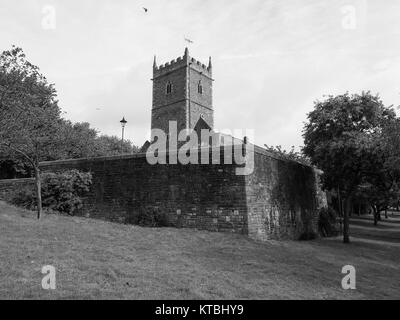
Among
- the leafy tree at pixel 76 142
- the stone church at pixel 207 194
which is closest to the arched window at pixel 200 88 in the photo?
the leafy tree at pixel 76 142

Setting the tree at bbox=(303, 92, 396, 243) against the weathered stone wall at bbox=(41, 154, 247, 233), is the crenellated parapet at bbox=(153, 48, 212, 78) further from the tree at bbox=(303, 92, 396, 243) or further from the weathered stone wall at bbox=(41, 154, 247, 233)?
the weathered stone wall at bbox=(41, 154, 247, 233)

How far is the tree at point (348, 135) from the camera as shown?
733 inches

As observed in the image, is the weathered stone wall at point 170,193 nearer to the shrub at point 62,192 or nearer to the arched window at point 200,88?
the shrub at point 62,192

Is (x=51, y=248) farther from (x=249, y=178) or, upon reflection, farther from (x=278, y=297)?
(x=249, y=178)

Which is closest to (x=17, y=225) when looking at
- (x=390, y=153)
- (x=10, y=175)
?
(x=390, y=153)

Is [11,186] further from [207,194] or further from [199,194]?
[207,194]

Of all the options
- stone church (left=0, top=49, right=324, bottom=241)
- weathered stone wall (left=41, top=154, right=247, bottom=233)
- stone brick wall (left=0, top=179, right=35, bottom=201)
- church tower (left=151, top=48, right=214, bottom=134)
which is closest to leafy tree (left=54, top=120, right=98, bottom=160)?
stone church (left=0, top=49, right=324, bottom=241)

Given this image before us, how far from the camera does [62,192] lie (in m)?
17.1

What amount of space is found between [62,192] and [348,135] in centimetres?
1561

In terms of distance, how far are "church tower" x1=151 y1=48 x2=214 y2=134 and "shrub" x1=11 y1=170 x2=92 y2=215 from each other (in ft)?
91.3

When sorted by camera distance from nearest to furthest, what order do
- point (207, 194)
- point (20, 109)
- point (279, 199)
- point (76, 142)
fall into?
1. point (20, 109)
2. point (207, 194)
3. point (279, 199)
4. point (76, 142)

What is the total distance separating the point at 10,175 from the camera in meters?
27.9

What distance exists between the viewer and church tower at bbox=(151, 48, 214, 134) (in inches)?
1827

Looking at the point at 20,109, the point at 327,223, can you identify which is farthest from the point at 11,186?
the point at 327,223
